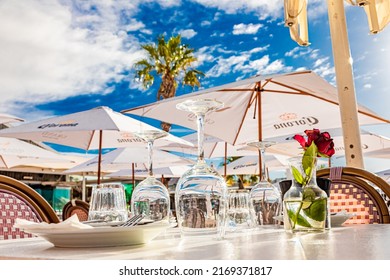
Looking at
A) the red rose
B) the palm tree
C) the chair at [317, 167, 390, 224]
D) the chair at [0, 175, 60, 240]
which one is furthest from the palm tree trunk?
the red rose

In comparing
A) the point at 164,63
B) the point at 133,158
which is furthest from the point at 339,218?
the point at 164,63

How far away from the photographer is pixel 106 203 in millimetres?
952

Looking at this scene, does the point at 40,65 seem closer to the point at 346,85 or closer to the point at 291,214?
the point at 346,85

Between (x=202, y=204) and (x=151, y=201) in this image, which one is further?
(x=151, y=201)

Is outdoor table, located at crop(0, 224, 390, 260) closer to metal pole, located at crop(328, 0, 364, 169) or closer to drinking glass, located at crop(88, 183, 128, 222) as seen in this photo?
drinking glass, located at crop(88, 183, 128, 222)

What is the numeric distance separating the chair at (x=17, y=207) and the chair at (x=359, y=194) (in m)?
0.87

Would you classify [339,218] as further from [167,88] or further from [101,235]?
[167,88]

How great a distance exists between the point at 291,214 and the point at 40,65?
110 inches

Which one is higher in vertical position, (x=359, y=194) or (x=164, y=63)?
(x=164, y=63)

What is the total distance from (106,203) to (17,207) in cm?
32

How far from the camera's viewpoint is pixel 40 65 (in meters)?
3.21

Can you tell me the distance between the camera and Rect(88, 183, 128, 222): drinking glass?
95 centimetres

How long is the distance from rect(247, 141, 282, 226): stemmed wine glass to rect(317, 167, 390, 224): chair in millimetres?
381
